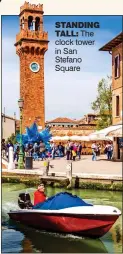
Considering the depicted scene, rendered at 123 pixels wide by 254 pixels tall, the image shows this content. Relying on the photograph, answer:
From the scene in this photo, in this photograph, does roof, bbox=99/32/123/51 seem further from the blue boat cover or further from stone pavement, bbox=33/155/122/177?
the blue boat cover

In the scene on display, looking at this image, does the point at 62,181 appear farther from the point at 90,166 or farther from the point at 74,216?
the point at 74,216

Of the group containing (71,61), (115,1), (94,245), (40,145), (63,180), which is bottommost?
(94,245)

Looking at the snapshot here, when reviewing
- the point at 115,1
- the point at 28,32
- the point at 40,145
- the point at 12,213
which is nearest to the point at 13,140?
the point at 40,145

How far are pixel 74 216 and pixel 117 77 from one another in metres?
1.54

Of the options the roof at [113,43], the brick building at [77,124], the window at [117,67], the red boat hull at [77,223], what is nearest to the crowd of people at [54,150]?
the brick building at [77,124]

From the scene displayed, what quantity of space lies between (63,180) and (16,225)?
2326 mm

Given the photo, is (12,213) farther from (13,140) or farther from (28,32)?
(28,32)

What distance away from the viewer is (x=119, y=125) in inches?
202

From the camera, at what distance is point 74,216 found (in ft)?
18.5

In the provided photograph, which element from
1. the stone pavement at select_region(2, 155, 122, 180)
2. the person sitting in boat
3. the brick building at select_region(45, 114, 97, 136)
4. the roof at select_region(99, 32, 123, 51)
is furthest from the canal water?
the roof at select_region(99, 32, 123, 51)

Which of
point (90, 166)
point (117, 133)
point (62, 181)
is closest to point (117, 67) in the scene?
point (117, 133)

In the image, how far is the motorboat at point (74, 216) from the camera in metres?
5.54

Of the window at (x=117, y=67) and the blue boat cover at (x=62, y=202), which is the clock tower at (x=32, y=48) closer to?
the window at (x=117, y=67)

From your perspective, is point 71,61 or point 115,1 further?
point 71,61
